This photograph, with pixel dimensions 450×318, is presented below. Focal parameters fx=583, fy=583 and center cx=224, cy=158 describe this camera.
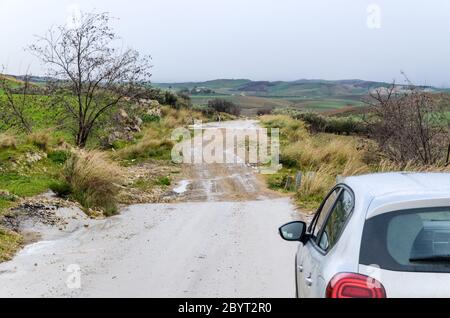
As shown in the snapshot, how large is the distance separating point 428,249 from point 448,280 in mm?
273

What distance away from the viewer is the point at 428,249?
2.90 m

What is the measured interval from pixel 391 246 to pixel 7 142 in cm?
1225

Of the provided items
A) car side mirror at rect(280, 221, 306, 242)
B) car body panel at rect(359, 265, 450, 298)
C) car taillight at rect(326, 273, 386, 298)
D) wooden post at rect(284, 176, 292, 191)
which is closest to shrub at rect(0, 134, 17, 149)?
wooden post at rect(284, 176, 292, 191)

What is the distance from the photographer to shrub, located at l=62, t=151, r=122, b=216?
35.3 ft

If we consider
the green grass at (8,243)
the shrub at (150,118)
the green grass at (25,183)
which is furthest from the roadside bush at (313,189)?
the shrub at (150,118)

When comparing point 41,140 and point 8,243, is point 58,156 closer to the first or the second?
point 41,140

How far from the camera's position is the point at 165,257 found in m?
7.34

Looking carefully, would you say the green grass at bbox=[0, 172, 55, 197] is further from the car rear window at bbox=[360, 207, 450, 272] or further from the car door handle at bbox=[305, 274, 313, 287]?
the car rear window at bbox=[360, 207, 450, 272]

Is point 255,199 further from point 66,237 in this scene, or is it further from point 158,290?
point 158,290

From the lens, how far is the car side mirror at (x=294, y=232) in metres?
4.34

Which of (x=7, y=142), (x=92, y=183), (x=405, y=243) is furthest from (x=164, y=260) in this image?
(x=7, y=142)

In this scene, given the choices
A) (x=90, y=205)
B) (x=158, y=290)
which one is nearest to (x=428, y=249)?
(x=158, y=290)

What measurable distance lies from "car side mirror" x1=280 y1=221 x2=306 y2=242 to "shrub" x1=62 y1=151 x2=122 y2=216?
6622 millimetres

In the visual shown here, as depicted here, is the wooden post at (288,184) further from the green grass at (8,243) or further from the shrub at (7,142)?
the green grass at (8,243)
